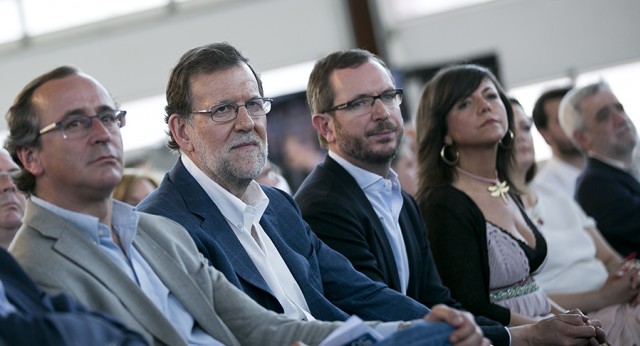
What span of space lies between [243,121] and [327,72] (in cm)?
73

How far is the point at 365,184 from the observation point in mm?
3555

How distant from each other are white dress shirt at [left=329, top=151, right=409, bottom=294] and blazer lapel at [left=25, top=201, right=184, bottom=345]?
137cm

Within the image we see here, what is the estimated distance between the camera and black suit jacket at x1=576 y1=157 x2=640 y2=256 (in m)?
4.97

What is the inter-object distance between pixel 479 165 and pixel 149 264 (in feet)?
6.10

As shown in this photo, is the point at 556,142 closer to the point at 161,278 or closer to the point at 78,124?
the point at 161,278

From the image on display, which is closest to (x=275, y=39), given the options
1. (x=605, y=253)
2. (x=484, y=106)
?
(x=605, y=253)

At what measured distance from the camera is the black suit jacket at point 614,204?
497 centimetres

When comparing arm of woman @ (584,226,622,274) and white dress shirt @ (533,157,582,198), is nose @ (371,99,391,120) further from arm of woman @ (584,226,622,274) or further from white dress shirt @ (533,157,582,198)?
white dress shirt @ (533,157,582,198)

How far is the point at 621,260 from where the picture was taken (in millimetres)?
4621

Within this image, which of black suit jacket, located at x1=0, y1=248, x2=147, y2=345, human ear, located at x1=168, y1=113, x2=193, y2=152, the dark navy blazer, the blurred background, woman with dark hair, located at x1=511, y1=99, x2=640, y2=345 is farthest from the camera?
the blurred background

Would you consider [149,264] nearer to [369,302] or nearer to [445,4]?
[369,302]

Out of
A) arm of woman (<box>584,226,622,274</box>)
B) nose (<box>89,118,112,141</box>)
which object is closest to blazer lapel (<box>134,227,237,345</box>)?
nose (<box>89,118,112,141</box>)

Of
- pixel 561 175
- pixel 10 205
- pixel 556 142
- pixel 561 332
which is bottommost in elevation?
pixel 561 175

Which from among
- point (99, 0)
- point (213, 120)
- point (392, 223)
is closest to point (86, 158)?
point (213, 120)
